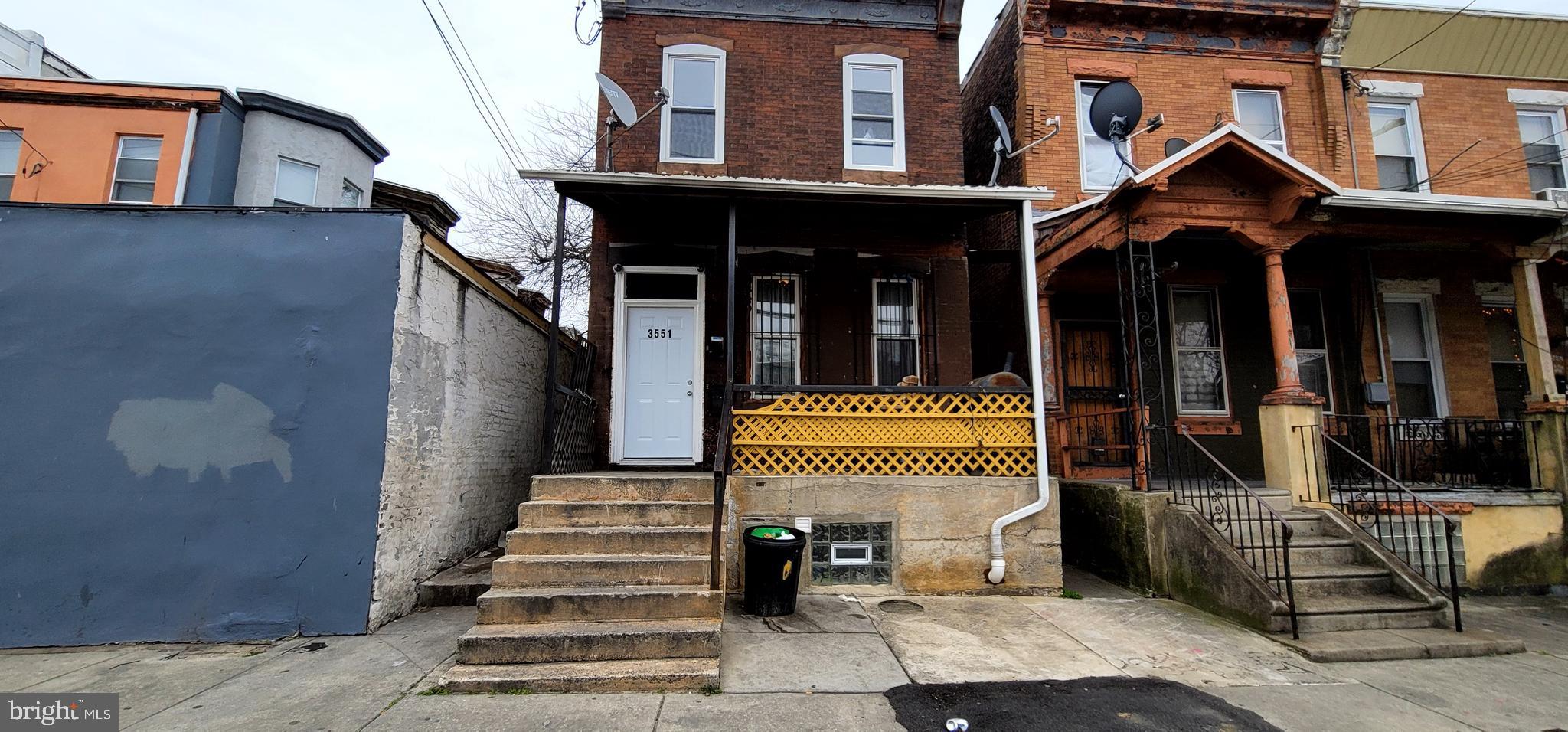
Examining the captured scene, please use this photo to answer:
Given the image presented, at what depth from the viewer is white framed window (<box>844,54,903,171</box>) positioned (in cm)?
908

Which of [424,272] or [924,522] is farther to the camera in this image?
[924,522]

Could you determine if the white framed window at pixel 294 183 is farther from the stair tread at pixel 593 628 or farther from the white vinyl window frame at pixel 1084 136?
the white vinyl window frame at pixel 1084 136

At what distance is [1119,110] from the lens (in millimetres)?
8180

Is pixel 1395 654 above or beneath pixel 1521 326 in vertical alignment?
beneath

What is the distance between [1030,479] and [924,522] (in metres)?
1.21

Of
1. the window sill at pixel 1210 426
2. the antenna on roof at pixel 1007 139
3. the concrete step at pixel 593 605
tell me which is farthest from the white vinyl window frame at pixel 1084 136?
the concrete step at pixel 593 605

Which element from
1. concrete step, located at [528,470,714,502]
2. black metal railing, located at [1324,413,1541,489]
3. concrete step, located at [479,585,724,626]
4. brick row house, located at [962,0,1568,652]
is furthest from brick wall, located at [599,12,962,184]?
black metal railing, located at [1324,413,1541,489]

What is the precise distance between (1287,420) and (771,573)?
5768 mm

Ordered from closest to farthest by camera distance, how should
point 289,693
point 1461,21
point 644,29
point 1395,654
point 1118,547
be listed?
point 289,693 → point 1395,654 → point 1118,547 → point 644,29 → point 1461,21

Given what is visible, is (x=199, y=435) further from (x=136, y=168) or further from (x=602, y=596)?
(x=136, y=168)

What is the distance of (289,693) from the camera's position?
161 inches

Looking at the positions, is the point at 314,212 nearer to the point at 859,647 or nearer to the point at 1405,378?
the point at 859,647

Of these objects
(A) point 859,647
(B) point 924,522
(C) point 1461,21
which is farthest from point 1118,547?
(C) point 1461,21

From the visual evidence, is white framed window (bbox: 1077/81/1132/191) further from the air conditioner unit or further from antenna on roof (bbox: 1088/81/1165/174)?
the air conditioner unit
